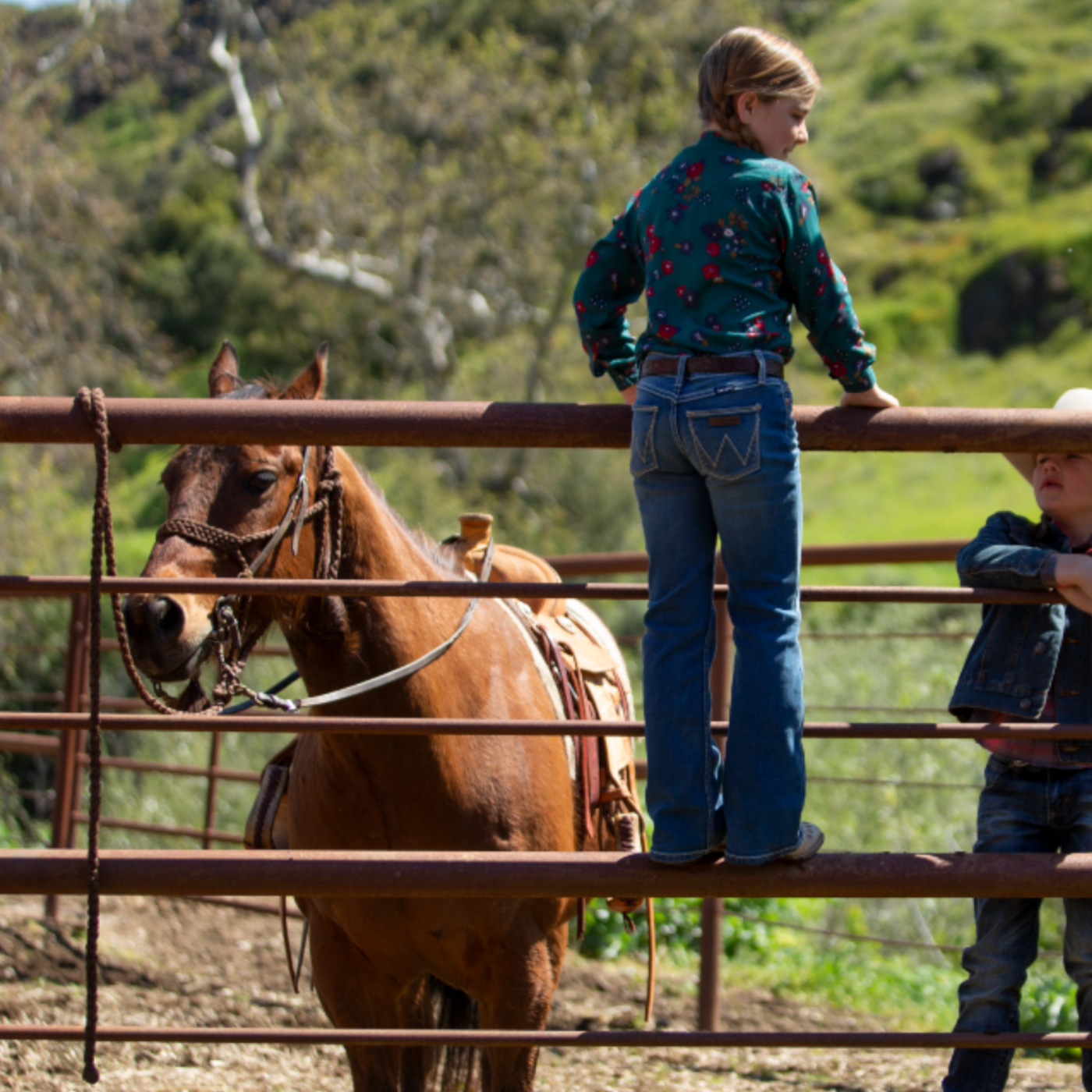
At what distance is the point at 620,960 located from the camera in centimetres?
576

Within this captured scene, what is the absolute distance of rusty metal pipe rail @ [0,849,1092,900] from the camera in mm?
1933

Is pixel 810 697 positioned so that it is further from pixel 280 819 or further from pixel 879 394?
pixel 879 394

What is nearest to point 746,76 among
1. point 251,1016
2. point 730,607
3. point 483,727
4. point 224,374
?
point 730,607

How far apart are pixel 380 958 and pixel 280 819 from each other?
53cm

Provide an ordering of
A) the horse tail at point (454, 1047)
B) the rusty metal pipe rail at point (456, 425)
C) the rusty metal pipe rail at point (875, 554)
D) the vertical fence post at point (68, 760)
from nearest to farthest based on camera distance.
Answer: the rusty metal pipe rail at point (456, 425) → the horse tail at point (454, 1047) → the rusty metal pipe rail at point (875, 554) → the vertical fence post at point (68, 760)

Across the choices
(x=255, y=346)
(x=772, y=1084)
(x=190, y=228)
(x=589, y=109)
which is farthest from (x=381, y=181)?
(x=772, y=1084)

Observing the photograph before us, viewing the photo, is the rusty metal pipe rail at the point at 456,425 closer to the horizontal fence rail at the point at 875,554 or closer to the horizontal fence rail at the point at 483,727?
the horizontal fence rail at the point at 483,727

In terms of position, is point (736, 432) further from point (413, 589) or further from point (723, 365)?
point (413, 589)

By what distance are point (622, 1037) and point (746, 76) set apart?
1533 mm

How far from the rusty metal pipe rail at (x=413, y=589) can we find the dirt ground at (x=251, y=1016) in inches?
89.4

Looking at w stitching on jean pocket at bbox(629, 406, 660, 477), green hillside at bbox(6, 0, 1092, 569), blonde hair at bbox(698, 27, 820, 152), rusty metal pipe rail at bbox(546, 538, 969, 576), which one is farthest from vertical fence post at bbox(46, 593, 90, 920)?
green hillside at bbox(6, 0, 1092, 569)

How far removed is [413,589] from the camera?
6.63ft

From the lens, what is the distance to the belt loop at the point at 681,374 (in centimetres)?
190

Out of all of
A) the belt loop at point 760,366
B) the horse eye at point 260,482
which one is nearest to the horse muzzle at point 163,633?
the horse eye at point 260,482
